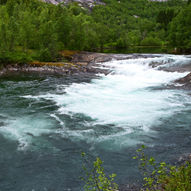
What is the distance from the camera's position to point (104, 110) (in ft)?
59.1

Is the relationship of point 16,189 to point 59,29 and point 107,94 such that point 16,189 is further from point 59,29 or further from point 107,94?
point 59,29

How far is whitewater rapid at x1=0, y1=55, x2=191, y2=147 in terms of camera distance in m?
13.7

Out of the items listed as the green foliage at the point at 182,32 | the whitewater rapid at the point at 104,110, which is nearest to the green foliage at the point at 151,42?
the green foliage at the point at 182,32

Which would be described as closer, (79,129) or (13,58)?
(79,129)

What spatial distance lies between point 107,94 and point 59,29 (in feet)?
113

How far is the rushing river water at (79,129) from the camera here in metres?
10.0

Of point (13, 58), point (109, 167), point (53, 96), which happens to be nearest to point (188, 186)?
point (109, 167)

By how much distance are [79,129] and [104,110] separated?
421 centimetres

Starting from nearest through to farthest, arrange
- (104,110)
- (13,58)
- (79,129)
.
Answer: (79,129)
(104,110)
(13,58)

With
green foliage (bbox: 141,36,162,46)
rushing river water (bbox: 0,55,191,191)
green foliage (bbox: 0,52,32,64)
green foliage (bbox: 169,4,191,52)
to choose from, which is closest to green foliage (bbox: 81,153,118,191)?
rushing river water (bbox: 0,55,191,191)

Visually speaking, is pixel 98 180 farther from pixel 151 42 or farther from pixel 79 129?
pixel 151 42

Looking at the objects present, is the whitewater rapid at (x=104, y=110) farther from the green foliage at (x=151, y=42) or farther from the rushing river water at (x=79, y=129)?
the green foliage at (x=151, y=42)

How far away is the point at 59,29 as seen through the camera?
53.0 meters

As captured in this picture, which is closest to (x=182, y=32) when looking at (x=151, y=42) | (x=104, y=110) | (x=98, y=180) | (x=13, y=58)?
(x=151, y=42)
